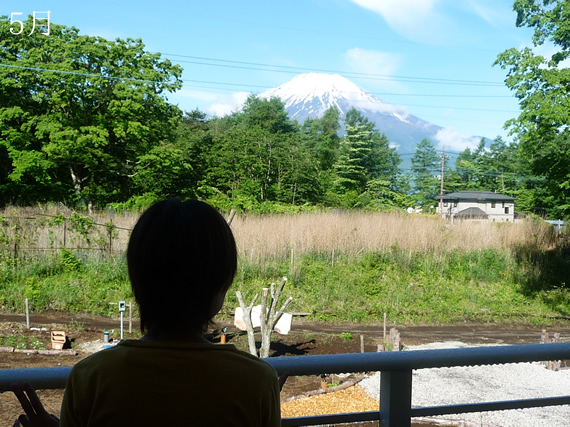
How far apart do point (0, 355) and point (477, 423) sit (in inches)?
262

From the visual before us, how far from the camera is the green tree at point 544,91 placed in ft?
41.4

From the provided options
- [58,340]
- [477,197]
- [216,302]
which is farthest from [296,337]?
[477,197]

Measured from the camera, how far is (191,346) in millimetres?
610

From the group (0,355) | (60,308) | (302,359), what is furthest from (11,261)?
(302,359)

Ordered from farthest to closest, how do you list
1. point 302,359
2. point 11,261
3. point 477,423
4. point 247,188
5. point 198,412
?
1. point 247,188
2. point 11,261
3. point 477,423
4. point 302,359
5. point 198,412

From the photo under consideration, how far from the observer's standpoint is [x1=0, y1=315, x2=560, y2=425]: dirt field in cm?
738

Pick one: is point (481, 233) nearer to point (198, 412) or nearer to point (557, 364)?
point (557, 364)

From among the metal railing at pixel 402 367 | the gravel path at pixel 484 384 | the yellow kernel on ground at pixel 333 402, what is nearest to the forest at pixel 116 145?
the gravel path at pixel 484 384

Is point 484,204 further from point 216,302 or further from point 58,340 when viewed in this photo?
point 216,302

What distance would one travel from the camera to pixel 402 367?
0.88 meters

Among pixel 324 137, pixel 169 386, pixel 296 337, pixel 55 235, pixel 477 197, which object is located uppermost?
pixel 324 137

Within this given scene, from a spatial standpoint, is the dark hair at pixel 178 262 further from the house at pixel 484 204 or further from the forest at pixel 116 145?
the house at pixel 484 204

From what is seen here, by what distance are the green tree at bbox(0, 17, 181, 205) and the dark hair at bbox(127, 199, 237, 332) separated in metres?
18.9

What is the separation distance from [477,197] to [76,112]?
2762 cm
